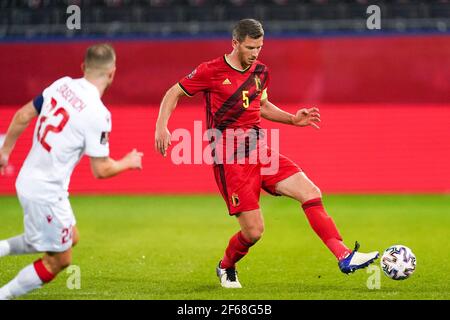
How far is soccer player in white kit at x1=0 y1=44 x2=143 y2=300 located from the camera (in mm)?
6133

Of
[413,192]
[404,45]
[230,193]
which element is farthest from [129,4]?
[230,193]

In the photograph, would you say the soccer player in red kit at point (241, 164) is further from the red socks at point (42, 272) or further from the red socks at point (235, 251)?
the red socks at point (42, 272)

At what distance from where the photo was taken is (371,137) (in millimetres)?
16812

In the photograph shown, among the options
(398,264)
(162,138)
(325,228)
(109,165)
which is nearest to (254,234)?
(325,228)

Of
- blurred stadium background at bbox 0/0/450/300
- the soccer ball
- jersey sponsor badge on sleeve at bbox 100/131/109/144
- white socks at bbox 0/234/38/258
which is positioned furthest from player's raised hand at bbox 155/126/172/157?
blurred stadium background at bbox 0/0/450/300

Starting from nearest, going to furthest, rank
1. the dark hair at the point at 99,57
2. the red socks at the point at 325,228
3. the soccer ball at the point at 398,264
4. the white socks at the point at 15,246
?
1. the dark hair at the point at 99,57
2. the white socks at the point at 15,246
3. the red socks at the point at 325,228
4. the soccer ball at the point at 398,264

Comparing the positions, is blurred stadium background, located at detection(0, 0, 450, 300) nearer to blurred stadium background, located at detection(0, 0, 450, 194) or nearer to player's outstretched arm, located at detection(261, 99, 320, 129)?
blurred stadium background, located at detection(0, 0, 450, 194)

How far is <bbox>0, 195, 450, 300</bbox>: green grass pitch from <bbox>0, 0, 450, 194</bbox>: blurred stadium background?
2.07ft

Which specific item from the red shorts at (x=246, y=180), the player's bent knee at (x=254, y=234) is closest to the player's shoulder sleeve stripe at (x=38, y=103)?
the red shorts at (x=246, y=180)

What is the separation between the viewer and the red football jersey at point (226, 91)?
7.68 meters

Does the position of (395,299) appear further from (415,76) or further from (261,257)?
(415,76)

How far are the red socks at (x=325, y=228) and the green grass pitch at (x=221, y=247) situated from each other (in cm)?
36

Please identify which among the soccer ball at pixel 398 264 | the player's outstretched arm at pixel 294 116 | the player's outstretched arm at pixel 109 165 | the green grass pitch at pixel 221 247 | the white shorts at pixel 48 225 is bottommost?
the green grass pitch at pixel 221 247

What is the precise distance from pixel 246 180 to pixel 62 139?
6.66 ft
